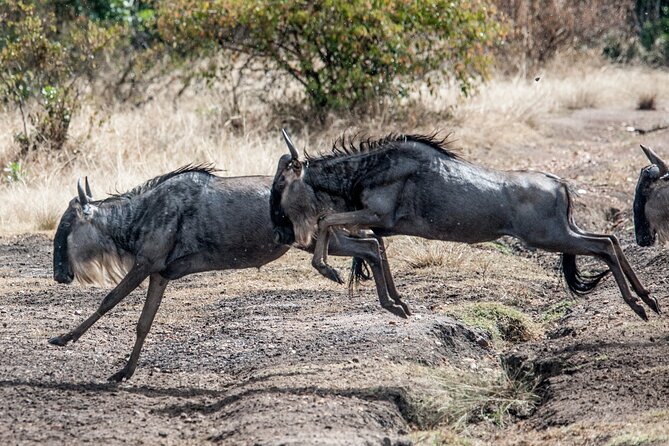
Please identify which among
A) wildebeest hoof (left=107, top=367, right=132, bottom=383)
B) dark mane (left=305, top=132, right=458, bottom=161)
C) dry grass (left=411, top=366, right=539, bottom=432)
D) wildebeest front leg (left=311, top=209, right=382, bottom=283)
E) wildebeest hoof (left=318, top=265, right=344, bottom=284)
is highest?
dark mane (left=305, top=132, right=458, bottom=161)

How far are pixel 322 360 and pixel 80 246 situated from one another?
1.82m

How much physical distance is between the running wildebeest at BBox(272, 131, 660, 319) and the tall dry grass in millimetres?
6154

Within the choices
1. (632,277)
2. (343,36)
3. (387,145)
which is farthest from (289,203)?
(343,36)

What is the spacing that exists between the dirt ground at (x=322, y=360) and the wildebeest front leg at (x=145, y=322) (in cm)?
9

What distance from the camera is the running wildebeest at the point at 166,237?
25.0 feet

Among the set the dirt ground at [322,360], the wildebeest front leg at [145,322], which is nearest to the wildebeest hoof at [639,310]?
the dirt ground at [322,360]

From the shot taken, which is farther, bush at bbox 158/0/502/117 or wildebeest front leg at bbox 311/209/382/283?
bush at bbox 158/0/502/117

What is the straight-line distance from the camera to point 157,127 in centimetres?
1748

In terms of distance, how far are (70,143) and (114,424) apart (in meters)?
10.1

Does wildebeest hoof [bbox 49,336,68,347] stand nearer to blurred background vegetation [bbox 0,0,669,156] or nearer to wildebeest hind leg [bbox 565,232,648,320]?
wildebeest hind leg [bbox 565,232,648,320]

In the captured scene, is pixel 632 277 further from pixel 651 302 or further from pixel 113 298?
pixel 113 298

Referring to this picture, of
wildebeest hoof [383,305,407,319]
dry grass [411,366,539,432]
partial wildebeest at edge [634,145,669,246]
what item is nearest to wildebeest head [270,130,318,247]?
wildebeest hoof [383,305,407,319]

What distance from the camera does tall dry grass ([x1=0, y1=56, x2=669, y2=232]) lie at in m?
14.1

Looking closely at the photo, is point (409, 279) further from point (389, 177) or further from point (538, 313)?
point (389, 177)
